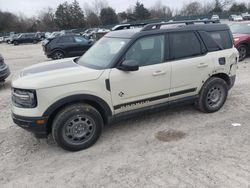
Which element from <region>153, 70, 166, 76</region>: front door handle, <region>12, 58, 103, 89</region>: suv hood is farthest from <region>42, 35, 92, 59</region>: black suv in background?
<region>153, 70, 166, 76</region>: front door handle

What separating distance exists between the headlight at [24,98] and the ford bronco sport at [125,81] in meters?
0.01

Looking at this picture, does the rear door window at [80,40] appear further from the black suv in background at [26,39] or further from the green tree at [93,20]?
the green tree at [93,20]

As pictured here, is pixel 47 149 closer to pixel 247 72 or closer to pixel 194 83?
pixel 194 83

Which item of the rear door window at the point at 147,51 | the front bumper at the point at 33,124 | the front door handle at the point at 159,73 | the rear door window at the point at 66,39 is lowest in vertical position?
the front bumper at the point at 33,124

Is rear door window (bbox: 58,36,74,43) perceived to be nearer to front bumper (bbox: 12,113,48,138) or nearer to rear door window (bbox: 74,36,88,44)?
rear door window (bbox: 74,36,88,44)

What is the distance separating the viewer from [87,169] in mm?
3381

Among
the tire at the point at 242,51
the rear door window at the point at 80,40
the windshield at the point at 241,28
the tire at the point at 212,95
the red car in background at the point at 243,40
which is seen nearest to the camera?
the tire at the point at 212,95

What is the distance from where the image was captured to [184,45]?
14.8ft

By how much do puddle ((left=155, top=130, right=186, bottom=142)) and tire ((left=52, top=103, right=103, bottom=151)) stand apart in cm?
103

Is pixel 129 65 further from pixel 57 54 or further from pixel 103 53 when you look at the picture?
pixel 57 54

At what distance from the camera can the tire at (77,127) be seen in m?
3.62

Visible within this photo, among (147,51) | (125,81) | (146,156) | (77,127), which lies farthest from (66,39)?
(146,156)

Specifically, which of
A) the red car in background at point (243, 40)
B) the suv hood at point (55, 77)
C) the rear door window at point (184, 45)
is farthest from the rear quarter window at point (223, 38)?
the red car in background at point (243, 40)

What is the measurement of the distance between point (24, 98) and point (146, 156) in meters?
1.93
